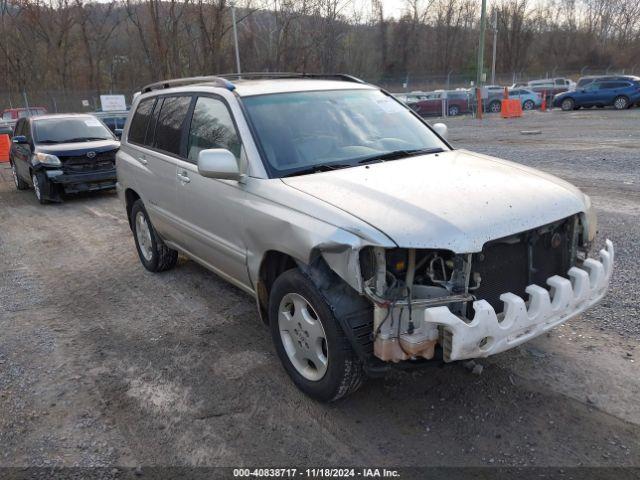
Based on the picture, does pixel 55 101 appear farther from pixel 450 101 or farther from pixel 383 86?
pixel 383 86

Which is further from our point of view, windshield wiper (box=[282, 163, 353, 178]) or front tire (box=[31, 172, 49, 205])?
front tire (box=[31, 172, 49, 205])

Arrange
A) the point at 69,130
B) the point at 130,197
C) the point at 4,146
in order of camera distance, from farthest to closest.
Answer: the point at 4,146, the point at 69,130, the point at 130,197

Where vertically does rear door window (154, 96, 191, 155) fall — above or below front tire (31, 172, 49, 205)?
above

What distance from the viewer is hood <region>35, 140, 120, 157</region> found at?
33.0 feet

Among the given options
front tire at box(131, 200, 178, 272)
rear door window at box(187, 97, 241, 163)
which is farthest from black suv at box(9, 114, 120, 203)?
rear door window at box(187, 97, 241, 163)

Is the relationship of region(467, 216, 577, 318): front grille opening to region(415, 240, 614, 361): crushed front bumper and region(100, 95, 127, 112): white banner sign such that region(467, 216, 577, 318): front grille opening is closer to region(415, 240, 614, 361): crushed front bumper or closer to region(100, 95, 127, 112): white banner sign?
region(415, 240, 614, 361): crushed front bumper

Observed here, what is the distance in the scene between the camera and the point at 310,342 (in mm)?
3188

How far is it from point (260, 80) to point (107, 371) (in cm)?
264

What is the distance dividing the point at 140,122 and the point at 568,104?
2718 centimetres

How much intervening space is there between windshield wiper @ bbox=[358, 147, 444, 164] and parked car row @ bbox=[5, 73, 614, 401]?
0.02 metres

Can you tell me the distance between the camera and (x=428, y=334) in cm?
272

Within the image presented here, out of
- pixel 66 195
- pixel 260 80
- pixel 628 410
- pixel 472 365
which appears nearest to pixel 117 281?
pixel 260 80

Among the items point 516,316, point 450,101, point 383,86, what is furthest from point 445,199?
point 383,86

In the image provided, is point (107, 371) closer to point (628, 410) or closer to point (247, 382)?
point (247, 382)
